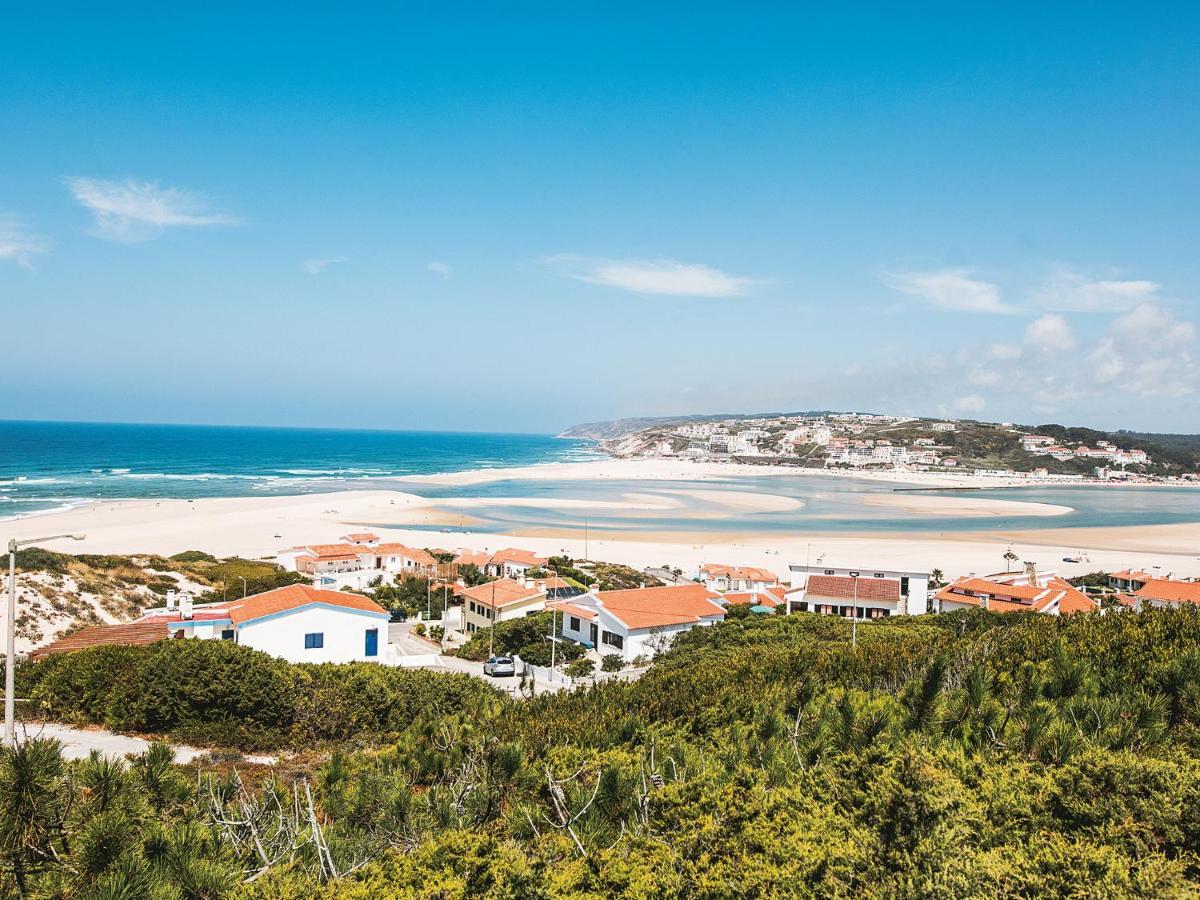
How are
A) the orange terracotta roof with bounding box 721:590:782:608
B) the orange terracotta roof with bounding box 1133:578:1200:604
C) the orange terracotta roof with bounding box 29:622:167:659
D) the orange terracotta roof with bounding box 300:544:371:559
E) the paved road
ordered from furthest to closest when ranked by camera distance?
1. the orange terracotta roof with bounding box 300:544:371:559
2. the orange terracotta roof with bounding box 721:590:782:608
3. the orange terracotta roof with bounding box 1133:578:1200:604
4. the orange terracotta roof with bounding box 29:622:167:659
5. the paved road

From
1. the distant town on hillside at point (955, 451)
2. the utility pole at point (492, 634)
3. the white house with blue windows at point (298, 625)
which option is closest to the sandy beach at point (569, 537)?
the utility pole at point (492, 634)

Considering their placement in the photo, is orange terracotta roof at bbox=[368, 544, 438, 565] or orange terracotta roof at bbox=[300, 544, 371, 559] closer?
orange terracotta roof at bbox=[300, 544, 371, 559]

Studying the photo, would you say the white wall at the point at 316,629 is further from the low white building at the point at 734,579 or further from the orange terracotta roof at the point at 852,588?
the orange terracotta roof at the point at 852,588

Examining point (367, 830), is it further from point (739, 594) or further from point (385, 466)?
point (385, 466)

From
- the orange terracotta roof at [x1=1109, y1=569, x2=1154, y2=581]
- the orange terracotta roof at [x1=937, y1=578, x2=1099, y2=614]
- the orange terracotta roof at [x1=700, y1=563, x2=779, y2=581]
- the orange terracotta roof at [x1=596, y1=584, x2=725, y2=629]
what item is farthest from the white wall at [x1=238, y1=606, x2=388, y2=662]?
the orange terracotta roof at [x1=1109, y1=569, x2=1154, y2=581]

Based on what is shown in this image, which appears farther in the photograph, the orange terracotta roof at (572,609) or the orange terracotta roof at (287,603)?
the orange terracotta roof at (572,609)

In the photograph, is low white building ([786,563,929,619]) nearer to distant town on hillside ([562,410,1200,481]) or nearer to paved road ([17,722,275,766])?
paved road ([17,722,275,766])
